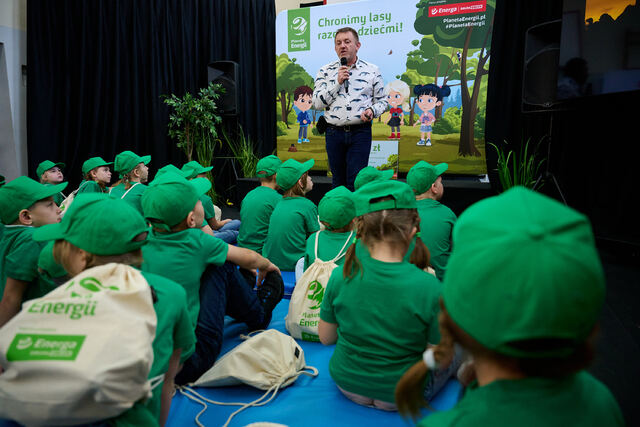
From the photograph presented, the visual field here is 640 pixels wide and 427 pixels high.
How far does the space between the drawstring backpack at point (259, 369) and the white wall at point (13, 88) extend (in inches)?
260

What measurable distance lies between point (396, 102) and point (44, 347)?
5.50 meters

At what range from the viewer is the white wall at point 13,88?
6.31m

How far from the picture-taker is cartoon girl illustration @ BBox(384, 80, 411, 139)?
225 inches

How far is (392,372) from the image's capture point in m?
1.41

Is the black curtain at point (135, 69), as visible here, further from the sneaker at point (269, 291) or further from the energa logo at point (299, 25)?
the sneaker at point (269, 291)

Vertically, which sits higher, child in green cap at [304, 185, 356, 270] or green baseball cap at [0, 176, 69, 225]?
green baseball cap at [0, 176, 69, 225]

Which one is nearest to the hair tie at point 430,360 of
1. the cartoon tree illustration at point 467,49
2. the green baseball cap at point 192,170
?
the green baseball cap at point 192,170

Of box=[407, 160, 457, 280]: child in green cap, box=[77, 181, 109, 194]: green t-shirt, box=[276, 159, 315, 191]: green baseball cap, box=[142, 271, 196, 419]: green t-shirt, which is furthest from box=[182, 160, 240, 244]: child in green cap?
box=[142, 271, 196, 419]: green t-shirt

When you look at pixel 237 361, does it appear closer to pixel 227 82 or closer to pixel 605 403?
pixel 605 403

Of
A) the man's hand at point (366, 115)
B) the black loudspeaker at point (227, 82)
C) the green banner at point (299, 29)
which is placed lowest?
the man's hand at point (366, 115)

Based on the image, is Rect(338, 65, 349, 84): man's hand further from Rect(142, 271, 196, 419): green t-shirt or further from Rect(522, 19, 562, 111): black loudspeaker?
Rect(142, 271, 196, 419): green t-shirt

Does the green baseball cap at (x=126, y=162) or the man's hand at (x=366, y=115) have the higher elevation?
the man's hand at (x=366, y=115)

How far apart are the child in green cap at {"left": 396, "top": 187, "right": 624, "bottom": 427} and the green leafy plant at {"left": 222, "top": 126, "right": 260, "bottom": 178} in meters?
6.07

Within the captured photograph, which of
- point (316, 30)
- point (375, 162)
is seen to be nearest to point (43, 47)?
point (316, 30)
